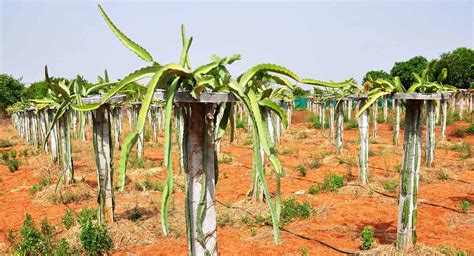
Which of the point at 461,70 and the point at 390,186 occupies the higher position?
the point at 461,70

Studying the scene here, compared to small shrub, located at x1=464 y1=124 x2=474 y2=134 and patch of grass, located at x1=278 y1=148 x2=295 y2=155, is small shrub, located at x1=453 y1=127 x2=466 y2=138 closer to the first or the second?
small shrub, located at x1=464 y1=124 x2=474 y2=134

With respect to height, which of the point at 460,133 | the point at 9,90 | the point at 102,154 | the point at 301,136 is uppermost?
the point at 9,90

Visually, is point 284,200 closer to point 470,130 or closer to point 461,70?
point 470,130

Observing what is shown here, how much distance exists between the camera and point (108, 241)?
6.52m

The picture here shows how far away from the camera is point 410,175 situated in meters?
5.60

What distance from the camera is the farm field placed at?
6992mm

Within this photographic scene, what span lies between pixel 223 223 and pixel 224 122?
5.69 m

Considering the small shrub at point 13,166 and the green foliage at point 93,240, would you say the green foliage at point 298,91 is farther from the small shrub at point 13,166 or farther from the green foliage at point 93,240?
the small shrub at point 13,166

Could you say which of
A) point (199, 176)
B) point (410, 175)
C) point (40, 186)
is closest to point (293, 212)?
point (410, 175)

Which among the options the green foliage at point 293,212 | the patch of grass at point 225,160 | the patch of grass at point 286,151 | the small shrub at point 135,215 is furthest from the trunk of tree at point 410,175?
the patch of grass at point 286,151

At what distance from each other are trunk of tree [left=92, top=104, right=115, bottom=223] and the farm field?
2.27 ft

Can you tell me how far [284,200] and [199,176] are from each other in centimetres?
704

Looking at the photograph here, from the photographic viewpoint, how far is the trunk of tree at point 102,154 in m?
6.95

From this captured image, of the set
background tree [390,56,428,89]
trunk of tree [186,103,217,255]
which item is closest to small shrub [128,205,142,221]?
trunk of tree [186,103,217,255]
